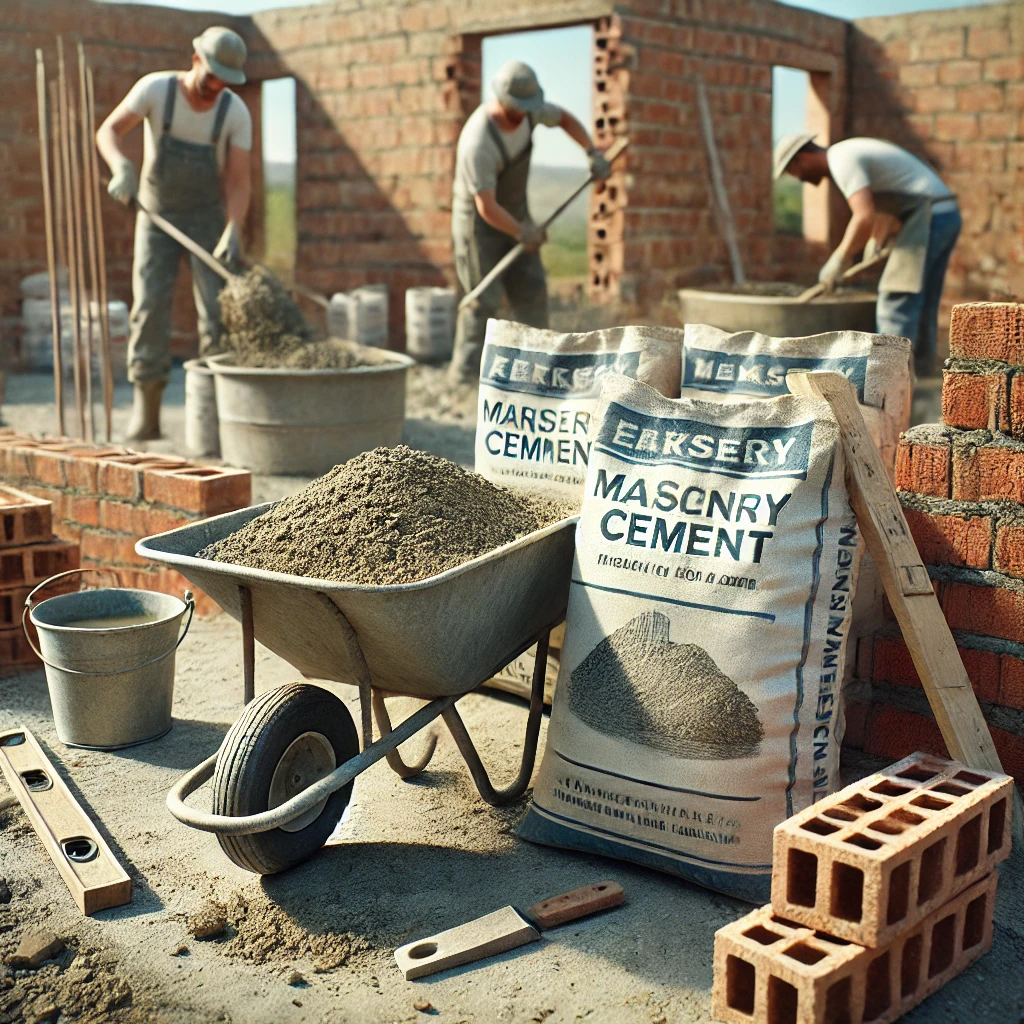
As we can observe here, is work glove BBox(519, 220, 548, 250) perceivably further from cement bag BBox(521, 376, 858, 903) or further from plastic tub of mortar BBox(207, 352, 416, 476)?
cement bag BBox(521, 376, 858, 903)

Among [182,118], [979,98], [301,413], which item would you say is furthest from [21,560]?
[979,98]

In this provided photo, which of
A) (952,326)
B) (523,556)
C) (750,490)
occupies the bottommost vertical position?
(523,556)

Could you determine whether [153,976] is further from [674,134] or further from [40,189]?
[40,189]

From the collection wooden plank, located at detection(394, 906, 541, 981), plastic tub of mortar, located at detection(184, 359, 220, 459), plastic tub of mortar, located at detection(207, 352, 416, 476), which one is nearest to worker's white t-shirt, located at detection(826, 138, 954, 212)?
plastic tub of mortar, located at detection(207, 352, 416, 476)

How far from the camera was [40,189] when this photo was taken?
32.6 ft

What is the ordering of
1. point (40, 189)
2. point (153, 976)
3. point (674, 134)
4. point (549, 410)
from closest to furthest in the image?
point (153, 976) → point (549, 410) → point (674, 134) → point (40, 189)

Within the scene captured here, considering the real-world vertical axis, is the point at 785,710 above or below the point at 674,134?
below

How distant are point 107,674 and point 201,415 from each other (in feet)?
10.7

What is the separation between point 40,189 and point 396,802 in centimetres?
879

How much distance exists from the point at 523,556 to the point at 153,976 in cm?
100

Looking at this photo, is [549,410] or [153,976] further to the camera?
[549,410]

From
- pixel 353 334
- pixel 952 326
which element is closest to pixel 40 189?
pixel 353 334

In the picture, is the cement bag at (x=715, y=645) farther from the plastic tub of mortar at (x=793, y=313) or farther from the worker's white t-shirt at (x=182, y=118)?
the plastic tub of mortar at (x=793, y=313)

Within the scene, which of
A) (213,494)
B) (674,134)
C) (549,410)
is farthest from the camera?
(674,134)
